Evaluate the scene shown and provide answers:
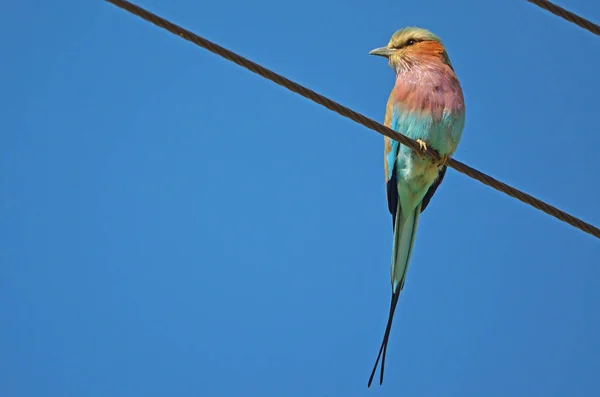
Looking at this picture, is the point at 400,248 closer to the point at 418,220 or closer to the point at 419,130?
the point at 418,220

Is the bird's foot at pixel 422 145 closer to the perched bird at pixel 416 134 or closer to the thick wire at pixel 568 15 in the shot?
the perched bird at pixel 416 134

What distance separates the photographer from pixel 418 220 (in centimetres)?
475

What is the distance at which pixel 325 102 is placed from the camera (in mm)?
3000

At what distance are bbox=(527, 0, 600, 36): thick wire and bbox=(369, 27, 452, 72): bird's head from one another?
2.11 meters

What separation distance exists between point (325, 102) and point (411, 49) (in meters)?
2.29

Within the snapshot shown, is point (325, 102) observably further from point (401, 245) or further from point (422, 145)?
point (401, 245)

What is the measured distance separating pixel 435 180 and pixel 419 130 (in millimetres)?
433

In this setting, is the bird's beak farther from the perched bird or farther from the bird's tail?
the bird's tail

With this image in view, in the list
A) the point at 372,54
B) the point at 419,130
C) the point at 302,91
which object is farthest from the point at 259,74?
the point at 372,54

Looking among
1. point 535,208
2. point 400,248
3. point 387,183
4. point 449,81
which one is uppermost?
point 449,81

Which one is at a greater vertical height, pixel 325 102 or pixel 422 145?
pixel 422 145

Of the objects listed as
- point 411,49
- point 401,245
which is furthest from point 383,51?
point 401,245

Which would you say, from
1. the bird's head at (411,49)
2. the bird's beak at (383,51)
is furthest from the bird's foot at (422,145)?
the bird's beak at (383,51)

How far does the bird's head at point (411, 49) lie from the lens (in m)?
5.04
